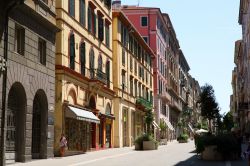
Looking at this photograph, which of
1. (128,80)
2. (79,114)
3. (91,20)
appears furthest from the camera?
(128,80)

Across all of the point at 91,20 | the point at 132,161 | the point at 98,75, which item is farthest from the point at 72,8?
the point at 132,161

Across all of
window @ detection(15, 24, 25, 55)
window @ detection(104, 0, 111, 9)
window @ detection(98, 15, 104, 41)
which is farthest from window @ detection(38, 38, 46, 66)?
window @ detection(104, 0, 111, 9)

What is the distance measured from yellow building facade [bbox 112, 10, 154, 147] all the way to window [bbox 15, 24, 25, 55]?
23.4m

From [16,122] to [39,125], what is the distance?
2.87m

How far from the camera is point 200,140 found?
2619 cm

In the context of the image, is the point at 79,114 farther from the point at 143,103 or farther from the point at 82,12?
the point at 143,103

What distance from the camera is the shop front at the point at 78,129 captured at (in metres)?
31.4

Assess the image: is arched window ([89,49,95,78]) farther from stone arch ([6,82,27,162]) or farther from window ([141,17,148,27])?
window ([141,17,148,27])

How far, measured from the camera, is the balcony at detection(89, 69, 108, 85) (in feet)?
124

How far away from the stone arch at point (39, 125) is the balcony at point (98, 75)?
10.7 metres

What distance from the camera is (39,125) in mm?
26875

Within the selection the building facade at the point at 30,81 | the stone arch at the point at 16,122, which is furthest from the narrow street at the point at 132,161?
the building facade at the point at 30,81

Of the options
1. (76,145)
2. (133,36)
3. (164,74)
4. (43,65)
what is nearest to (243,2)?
(164,74)

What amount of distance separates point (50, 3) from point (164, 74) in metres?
56.9
